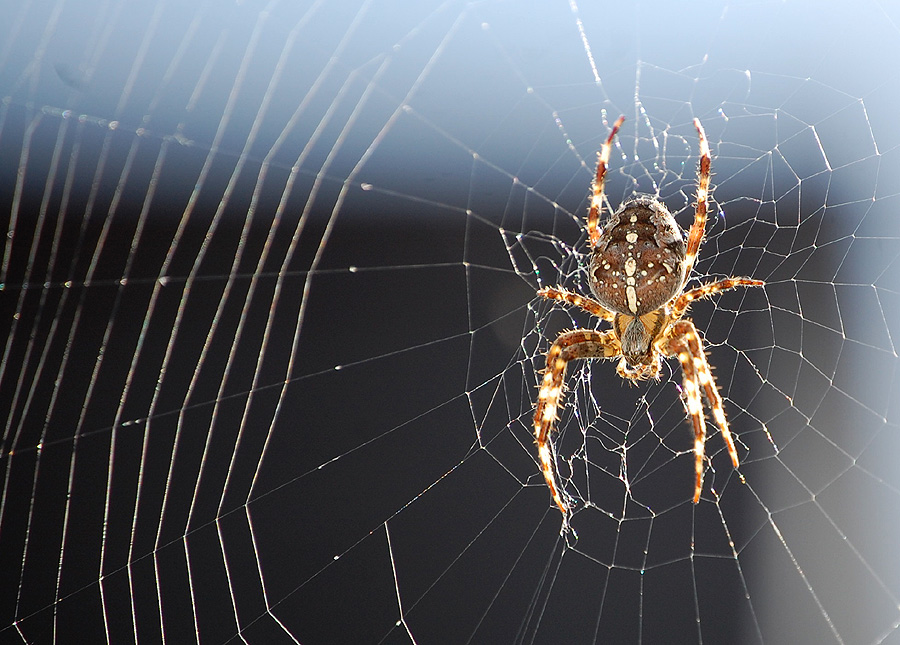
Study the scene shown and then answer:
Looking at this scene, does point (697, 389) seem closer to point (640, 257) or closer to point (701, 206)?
point (640, 257)

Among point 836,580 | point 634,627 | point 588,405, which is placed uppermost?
point 588,405

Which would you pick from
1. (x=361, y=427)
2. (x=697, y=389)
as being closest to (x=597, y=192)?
(x=697, y=389)

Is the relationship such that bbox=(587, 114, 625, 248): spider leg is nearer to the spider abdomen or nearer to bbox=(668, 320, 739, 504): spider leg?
the spider abdomen

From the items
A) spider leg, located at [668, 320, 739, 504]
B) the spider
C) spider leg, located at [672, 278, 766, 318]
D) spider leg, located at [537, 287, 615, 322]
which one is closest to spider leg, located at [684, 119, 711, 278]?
the spider

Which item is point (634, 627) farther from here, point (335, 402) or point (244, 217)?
point (244, 217)

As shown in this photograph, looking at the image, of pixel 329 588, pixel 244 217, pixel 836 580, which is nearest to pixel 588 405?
pixel 329 588

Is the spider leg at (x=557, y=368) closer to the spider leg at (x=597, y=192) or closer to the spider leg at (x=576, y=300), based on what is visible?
the spider leg at (x=576, y=300)

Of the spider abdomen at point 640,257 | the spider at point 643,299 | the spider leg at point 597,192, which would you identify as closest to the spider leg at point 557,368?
the spider at point 643,299
